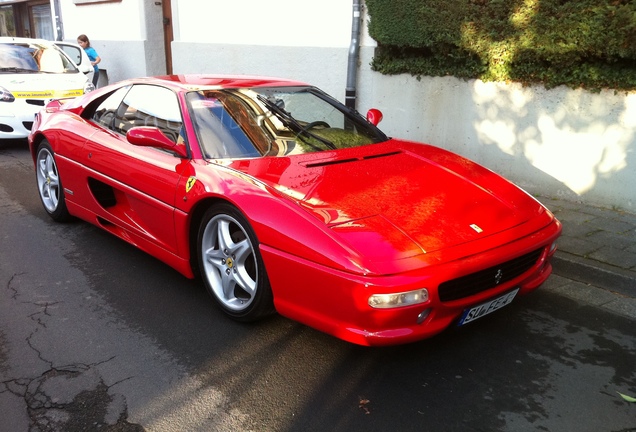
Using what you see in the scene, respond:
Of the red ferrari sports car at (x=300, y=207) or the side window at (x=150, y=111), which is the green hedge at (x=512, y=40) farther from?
the side window at (x=150, y=111)

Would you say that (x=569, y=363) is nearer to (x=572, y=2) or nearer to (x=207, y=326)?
(x=207, y=326)

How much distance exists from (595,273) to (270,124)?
252 cm

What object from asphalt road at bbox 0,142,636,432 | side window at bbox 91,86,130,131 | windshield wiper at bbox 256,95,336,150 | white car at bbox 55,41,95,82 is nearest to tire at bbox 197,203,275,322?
asphalt road at bbox 0,142,636,432

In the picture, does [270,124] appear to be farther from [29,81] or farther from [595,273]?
[29,81]

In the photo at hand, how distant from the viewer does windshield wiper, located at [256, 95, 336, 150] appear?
163 inches

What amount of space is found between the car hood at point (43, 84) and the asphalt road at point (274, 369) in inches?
219

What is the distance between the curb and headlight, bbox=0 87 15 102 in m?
7.64

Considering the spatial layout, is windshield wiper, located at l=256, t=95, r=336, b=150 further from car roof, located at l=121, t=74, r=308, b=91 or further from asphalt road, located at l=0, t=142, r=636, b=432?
asphalt road, located at l=0, t=142, r=636, b=432

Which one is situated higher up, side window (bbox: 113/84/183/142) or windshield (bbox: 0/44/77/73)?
side window (bbox: 113/84/183/142)

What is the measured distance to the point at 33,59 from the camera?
9.61 metres

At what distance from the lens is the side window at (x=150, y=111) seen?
4070 mm

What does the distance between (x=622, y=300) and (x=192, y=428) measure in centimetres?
295

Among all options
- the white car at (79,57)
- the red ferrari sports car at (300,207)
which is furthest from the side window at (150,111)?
the white car at (79,57)

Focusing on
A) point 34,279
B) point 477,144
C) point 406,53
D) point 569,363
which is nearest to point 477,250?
point 569,363
